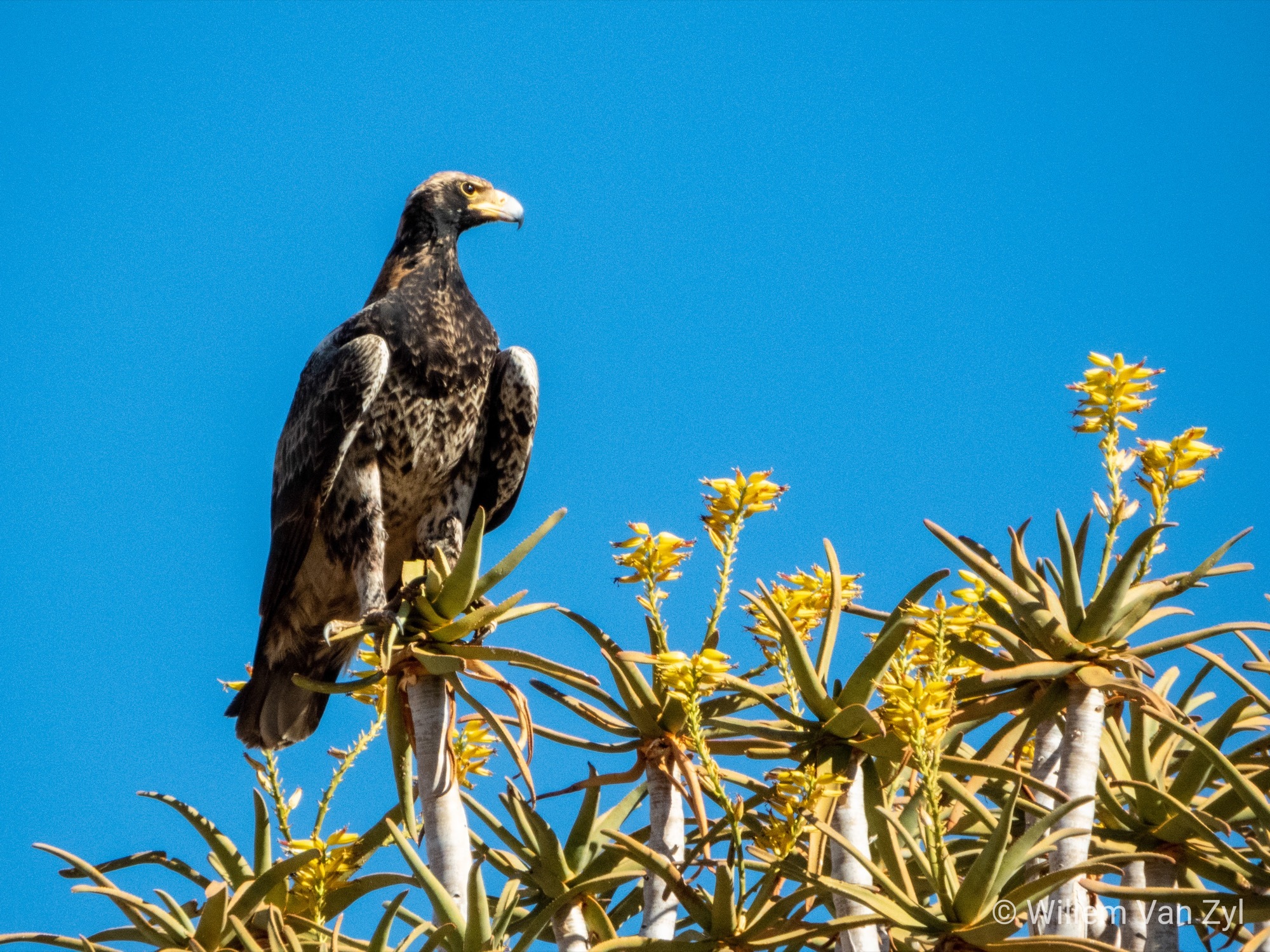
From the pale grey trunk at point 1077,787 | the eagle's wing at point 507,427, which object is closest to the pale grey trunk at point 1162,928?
the pale grey trunk at point 1077,787

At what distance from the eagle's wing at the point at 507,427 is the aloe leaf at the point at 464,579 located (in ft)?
7.88

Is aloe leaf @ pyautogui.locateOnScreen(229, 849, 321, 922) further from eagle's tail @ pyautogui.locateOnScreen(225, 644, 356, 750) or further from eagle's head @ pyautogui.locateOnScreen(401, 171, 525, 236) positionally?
eagle's head @ pyautogui.locateOnScreen(401, 171, 525, 236)

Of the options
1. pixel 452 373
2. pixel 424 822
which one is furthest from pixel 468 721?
pixel 452 373

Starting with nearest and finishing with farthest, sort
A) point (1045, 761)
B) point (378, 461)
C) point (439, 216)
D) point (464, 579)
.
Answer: point (1045, 761)
point (464, 579)
point (378, 461)
point (439, 216)

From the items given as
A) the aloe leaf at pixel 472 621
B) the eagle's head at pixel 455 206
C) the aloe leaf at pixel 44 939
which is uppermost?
the eagle's head at pixel 455 206

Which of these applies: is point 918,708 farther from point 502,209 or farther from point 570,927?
point 502,209

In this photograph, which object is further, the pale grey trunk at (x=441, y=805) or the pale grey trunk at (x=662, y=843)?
the pale grey trunk at (x=441, y=805)

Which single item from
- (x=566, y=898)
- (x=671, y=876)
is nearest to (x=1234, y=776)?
(x=671, y=876)

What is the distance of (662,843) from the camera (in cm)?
376

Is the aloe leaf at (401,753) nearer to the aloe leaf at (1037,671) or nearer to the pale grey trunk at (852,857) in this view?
the pale grey trunk at (852,857)

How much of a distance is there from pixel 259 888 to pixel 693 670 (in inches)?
58.8

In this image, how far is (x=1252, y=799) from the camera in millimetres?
3398

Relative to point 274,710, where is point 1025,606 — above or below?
below

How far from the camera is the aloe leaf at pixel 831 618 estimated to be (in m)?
3.78
